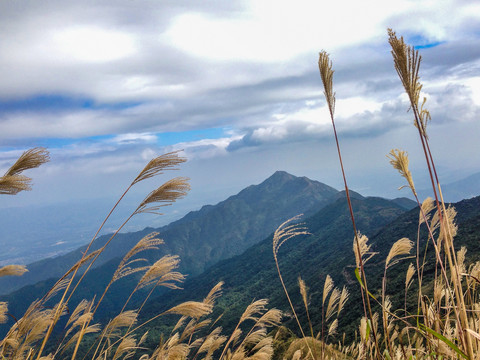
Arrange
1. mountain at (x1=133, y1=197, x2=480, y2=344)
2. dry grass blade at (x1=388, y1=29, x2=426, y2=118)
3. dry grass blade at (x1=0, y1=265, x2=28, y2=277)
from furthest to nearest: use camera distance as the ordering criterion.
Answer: mountain at (x1=133, y1=197, x2=480, y2=344) → dry grass blade at (x1=0, y1=265, x2=28, y2=277) → dry grass blade at (x1=388, y1=29, x2=426, y2=118)

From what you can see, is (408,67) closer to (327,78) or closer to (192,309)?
(327,78)

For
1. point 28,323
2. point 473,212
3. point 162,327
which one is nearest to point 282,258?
point 162,327

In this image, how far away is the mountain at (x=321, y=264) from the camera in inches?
1991

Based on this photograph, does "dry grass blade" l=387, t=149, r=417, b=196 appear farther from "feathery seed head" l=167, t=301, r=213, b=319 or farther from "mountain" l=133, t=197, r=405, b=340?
"mountain" l=133, t=197, r=405, b=340

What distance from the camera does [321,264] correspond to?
98.4 meters

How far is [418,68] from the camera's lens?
1525mm

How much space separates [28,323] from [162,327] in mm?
99855

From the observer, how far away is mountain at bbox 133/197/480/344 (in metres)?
50.6

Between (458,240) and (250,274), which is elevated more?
(458,240)

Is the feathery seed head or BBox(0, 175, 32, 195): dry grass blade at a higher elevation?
BBox(0, 175, 32, 195): dry grass blade

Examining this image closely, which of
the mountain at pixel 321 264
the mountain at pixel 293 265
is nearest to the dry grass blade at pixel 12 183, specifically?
the mountain at pixel 321 264

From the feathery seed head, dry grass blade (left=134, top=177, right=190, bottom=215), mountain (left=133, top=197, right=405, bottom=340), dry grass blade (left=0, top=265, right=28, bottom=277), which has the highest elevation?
dry grass blade (left=134, top=177, right=190, bottom=215)

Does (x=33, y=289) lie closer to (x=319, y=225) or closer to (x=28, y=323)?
(x=319, y=225)

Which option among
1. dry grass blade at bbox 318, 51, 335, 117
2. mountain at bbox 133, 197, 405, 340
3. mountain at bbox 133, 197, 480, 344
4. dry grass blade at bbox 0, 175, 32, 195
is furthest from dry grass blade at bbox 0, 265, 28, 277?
mountain at bbox 133, 197, 405, 340
